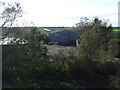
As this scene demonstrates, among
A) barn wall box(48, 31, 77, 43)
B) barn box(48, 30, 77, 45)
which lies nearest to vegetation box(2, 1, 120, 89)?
barn box(48, 30, 77, 45)

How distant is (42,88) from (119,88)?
293cm

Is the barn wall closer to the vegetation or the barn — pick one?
the barn

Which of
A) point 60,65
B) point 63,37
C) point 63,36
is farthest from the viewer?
point 63,37

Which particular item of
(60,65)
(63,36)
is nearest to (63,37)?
(63,36)

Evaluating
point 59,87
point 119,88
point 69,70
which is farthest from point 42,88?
point 119,88

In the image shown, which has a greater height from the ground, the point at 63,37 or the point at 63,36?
the point at 63,36

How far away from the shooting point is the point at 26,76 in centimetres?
957

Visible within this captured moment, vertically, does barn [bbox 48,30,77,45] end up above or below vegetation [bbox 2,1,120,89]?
above

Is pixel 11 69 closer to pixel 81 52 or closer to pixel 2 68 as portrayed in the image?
pixel 2 68

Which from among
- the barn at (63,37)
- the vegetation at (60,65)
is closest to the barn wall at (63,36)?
the barn at (63,37)

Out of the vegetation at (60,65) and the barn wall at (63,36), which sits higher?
the barn wall at (63,36)

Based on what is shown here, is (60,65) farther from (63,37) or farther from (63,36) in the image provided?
(63,37)

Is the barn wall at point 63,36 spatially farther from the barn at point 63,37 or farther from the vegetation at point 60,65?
the vegetation at point 60,65

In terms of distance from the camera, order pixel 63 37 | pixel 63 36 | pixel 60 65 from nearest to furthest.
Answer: pixel 60 65, pixel 63 36, pixel 63 37
